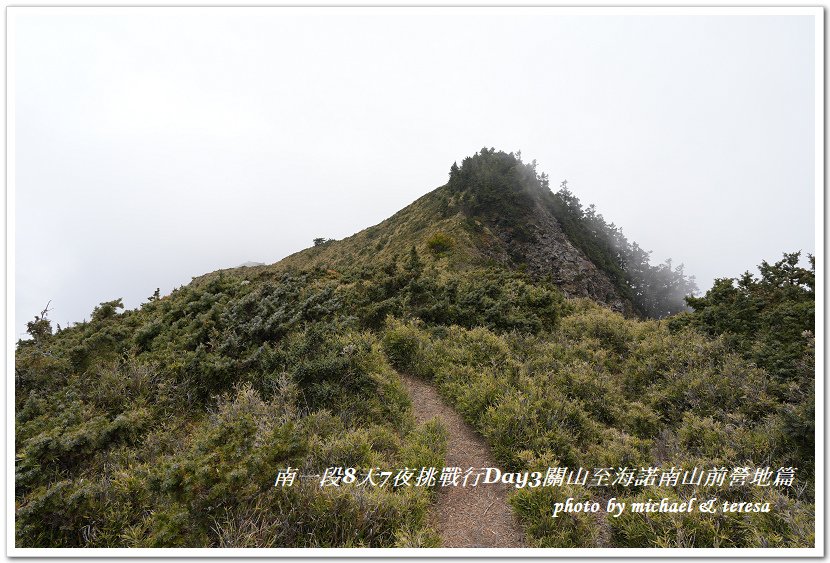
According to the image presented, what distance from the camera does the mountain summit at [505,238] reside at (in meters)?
34.4

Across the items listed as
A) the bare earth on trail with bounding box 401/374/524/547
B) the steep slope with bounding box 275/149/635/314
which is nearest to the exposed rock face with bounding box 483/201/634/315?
the steep slope with bounding box 275/149/635/314

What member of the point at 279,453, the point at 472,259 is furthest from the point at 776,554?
the point at 472,259

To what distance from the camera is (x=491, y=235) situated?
3669 cm

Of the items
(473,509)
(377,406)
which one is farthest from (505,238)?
(473,509)

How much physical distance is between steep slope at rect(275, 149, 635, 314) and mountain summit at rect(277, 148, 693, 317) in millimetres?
120

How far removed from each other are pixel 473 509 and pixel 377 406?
313 centimetres

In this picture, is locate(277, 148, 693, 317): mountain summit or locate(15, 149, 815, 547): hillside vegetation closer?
locate(15, 149, 815, 547): hillside vegetation

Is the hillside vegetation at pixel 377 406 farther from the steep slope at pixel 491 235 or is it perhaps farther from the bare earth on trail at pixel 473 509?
the steep slope at pixel 491 235

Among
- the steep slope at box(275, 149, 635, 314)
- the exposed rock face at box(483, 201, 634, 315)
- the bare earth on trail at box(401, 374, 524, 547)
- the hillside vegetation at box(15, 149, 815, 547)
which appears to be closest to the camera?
the hillside vegetation at box(15, 149, 815, 547)

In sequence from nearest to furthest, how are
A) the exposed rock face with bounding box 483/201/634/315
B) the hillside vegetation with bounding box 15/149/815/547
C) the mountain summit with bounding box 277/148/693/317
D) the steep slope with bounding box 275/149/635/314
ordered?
1. the hillside vegetation with bounding box 15/149/815/547
2. the steep slope with bounding box 275/149/635/314
3. the mountain summit with bounding box 277/148/693/317
4. the exposed rock face with bounding box 483/201/634/315

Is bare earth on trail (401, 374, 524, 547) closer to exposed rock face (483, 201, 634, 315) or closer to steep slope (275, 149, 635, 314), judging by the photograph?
steep slope (275, 149, 635, 314)

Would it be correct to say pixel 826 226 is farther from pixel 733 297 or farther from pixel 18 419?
pixel 18 419

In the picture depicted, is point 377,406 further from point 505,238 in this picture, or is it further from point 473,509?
point 505,238

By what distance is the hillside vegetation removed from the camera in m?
4.46
